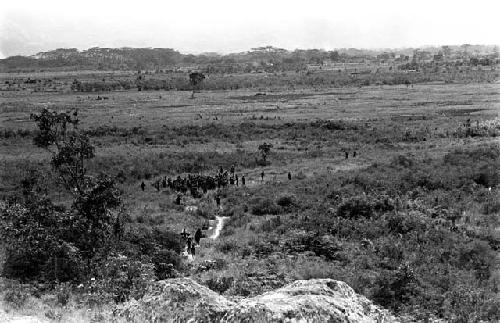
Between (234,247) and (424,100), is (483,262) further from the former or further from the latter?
(424,100)

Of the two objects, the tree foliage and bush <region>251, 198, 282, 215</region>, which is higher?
the tree foliage

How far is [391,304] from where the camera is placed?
16984 millimetres

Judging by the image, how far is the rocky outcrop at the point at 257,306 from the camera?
37.2ft

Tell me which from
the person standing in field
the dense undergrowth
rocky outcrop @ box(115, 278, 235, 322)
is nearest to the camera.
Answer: rocky outcrop @ box(115, 278, 235, 322)

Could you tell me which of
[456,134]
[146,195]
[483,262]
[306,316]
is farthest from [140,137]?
[306,316]

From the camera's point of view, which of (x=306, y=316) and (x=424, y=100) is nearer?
(x=306, y=316)

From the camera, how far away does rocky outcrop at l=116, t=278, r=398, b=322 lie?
37.2 feet

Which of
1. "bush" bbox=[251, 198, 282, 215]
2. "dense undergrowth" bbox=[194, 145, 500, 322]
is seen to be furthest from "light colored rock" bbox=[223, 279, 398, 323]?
"bush" bbox=[251, 198, 282, 215]

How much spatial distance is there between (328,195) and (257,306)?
21.0 metres

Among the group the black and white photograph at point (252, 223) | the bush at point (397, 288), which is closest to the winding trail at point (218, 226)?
the black and white photograph at point (252, 223)

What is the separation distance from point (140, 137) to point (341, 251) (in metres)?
41.9

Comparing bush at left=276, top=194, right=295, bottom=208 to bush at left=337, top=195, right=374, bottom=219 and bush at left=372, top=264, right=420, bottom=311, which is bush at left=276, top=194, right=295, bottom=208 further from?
bush at left=372, top=264, right=420, bottom=311

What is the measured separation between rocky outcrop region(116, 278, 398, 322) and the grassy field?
1.94 meters

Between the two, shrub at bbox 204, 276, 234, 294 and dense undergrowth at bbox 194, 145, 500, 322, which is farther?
shrub at bbox 204, 276, 234, 294
